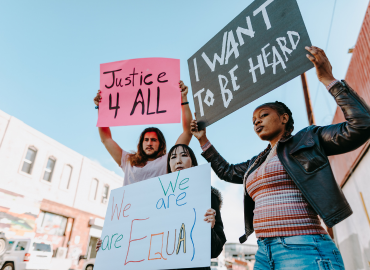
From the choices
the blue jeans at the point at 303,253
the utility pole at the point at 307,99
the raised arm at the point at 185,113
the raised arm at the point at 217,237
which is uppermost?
the utility pole at the point at 307,99

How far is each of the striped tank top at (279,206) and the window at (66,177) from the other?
17.9 metres

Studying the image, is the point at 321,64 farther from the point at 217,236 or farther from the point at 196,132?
the point at 217,236

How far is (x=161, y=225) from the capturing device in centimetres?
190

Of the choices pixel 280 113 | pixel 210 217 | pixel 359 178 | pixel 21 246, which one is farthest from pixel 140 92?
pixel 21 246

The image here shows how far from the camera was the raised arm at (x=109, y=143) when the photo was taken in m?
2.85

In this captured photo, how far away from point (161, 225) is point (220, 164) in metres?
0.72

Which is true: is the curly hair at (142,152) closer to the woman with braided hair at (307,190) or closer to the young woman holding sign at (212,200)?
the young woman holding sign at (212,200)

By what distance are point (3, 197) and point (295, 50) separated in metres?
15.8

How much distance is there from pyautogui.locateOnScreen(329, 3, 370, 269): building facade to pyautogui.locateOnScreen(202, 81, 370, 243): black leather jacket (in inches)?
162

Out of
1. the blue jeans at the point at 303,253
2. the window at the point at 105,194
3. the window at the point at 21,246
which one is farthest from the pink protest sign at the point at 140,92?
the window at the point at 105,194

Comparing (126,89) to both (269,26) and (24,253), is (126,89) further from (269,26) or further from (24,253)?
(24,253)

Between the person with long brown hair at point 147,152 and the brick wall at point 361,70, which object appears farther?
the brick wall at point 361,70

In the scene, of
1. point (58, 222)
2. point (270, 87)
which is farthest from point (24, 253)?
point (270, 87)

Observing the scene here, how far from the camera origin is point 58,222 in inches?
643
